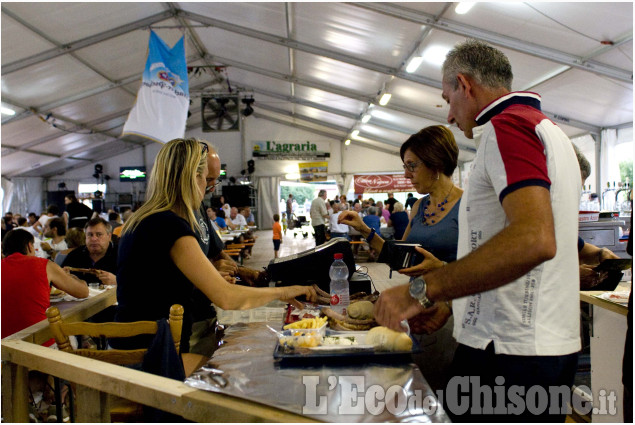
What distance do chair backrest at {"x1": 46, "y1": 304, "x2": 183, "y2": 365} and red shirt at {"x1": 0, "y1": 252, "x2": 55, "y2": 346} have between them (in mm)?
1014

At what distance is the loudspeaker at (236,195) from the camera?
54.8 ft

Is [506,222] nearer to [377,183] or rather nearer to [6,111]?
[6,111]

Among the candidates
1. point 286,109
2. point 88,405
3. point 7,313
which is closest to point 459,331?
point 88,405

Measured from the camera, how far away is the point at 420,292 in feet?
3.07

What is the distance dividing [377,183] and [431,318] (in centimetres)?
1836

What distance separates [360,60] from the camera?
29.7ft

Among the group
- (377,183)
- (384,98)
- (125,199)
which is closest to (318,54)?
(384,98)

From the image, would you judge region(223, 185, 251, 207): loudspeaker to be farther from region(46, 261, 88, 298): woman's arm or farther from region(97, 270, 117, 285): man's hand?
region(46, 261, 88, 298): woman's arm

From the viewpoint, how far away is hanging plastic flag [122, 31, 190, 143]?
5.26m

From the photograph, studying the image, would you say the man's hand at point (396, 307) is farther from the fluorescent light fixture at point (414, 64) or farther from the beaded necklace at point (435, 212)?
the fluorescent light fixture at point (414, 64)

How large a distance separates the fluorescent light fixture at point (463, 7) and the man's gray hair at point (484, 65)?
5282 millimetres

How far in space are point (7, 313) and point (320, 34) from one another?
24.8 ft

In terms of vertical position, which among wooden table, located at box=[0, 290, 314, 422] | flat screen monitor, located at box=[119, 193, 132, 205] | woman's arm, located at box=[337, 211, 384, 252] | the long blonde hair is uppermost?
flat screen monitor, located at box=[119, 193, 132, 205]

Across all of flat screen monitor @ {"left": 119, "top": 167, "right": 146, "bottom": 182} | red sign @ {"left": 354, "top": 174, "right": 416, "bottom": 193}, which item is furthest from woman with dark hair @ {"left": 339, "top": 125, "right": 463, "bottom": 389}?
flat screen monitor @ {"left": 119, "top": 167, "right": 146, "bottom": 182}
